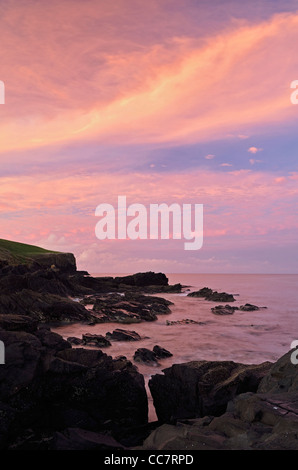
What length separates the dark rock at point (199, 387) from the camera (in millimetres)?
10406

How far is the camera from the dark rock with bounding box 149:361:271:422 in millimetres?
10406

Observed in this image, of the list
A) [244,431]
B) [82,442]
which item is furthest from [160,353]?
[244,431]

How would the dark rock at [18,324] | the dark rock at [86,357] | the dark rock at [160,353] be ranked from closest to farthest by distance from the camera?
the dark rock at [86,357] → the dark rock at [18,324] → the dark rock at [160,353]

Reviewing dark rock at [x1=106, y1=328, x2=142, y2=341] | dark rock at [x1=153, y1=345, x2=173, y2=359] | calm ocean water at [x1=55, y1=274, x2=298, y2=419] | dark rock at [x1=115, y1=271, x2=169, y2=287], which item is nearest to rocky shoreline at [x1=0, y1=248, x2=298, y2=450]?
calm ocean water at [x1=55, y1=274, x2=298, y2=419]

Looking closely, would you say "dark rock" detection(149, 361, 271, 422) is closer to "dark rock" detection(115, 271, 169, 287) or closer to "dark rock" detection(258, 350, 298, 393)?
"dark rock" detection(258, 350, 298, 393)

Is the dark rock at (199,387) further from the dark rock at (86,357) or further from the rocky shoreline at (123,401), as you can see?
the dark rock at (86,357)

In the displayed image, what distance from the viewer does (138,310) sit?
117 feet

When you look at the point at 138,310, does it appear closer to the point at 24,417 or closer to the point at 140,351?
the point at 140,351

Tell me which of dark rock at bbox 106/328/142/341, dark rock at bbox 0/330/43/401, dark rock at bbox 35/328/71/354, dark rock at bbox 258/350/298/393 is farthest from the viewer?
dark rock at bbox 106/328/142/341

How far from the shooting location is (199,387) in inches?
430

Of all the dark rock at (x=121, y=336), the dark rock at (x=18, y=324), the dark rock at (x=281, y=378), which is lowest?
the dark rock at (x=121, y=336)

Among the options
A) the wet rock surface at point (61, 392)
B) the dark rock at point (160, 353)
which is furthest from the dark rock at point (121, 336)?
the wet rock surface at point (61, 392)
